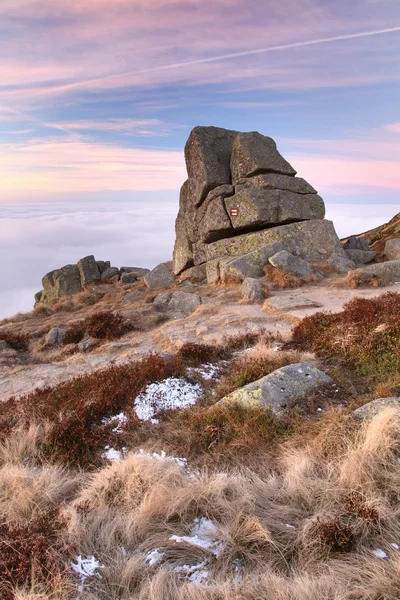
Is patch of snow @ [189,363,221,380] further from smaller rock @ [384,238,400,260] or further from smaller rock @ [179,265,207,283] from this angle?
smaller rock @ [384,238,400,260]

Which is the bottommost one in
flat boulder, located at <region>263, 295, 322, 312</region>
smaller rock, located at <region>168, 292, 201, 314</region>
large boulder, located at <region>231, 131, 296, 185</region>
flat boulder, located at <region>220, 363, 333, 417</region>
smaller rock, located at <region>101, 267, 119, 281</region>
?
flat boulder, located at <region>220, 363, 333, 417</region>

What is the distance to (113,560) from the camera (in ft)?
13.4

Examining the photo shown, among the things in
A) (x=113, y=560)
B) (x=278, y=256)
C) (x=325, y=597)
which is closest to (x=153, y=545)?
(x=113, y=560)

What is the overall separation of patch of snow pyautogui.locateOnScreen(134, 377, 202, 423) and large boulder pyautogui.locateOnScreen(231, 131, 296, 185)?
58.8 ft

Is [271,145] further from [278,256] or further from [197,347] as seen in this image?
[197,347]

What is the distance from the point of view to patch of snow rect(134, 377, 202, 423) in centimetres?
749

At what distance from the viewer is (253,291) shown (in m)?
16.8

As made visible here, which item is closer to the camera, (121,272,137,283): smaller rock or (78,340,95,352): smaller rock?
(78,340,95,352): smaller rock

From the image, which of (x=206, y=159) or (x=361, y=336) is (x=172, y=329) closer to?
(x=361, y=336)


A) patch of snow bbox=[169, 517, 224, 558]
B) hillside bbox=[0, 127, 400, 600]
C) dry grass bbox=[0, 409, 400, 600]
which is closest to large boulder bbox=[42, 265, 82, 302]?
hillside bbox=[0, 127, 400, 600]

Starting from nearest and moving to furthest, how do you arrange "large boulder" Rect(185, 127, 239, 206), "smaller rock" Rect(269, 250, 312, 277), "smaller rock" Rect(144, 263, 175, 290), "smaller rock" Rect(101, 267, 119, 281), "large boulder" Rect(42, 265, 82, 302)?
1. "smaller rock" Rect(269, 250, 312, 277)
2. "smaller rock" Rect(144, 263, 175, 290)
3. "large boulder" Rect(185, 127, 239, 206)
4. "large boulder" Rect(42, 265, 82, 302)
5. "smaller rock" Rect(101, 267, 119, 281)

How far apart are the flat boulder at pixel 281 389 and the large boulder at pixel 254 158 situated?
716 inches

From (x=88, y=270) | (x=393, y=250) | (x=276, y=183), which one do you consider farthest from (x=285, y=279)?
(x=88, y=270)

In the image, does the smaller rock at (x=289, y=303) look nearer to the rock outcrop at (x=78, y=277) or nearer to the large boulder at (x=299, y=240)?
the large boulder at (x=299, y=240)
